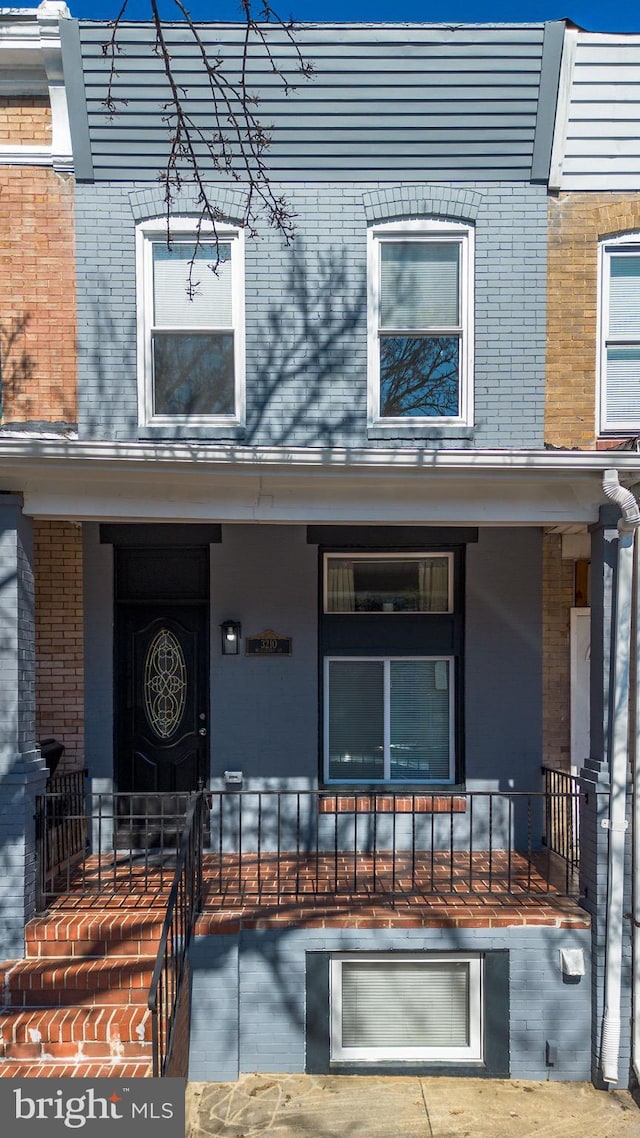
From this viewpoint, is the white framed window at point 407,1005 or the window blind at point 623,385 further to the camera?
the window blind at point 623,385

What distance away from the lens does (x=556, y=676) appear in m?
6.48

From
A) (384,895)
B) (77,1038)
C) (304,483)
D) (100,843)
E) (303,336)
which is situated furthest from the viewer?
(303,336)

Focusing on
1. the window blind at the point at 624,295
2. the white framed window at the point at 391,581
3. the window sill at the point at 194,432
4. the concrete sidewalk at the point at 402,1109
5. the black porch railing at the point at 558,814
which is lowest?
the concrete sidewalk at the point at 402,1109

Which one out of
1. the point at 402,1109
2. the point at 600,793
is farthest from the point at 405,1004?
the point at 600,793

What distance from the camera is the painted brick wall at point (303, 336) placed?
20.4 feet

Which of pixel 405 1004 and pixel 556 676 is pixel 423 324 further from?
pixel 405 1004

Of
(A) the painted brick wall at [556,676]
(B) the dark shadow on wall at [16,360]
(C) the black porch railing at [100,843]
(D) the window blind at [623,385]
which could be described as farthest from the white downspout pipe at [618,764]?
(B) the dark shadow on wall at [16,360]

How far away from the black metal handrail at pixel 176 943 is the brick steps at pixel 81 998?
238 millimetres

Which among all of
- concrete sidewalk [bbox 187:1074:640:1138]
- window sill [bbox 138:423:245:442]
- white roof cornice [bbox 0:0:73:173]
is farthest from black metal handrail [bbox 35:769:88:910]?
white roof cornice [bbox 0:0:73:173]

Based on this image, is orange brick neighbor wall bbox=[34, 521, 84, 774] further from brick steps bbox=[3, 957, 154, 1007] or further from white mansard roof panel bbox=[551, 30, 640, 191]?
white mansard roof panel bbox=[551, 30, 640, 191]

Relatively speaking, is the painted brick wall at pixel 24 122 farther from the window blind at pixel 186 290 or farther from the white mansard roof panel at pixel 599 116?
the white mansard roof panel at pixel 599 116

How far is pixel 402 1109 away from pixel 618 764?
8.07ft

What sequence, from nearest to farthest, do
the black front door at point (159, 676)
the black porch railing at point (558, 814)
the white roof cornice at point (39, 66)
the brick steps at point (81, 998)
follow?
the brick steps at point (81, 998)
the white roof cornice at point (39, 66)
the black porch railing at point (558, 814)
the black front door at point (159, 676)

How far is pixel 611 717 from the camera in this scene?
→ 16.8ft
